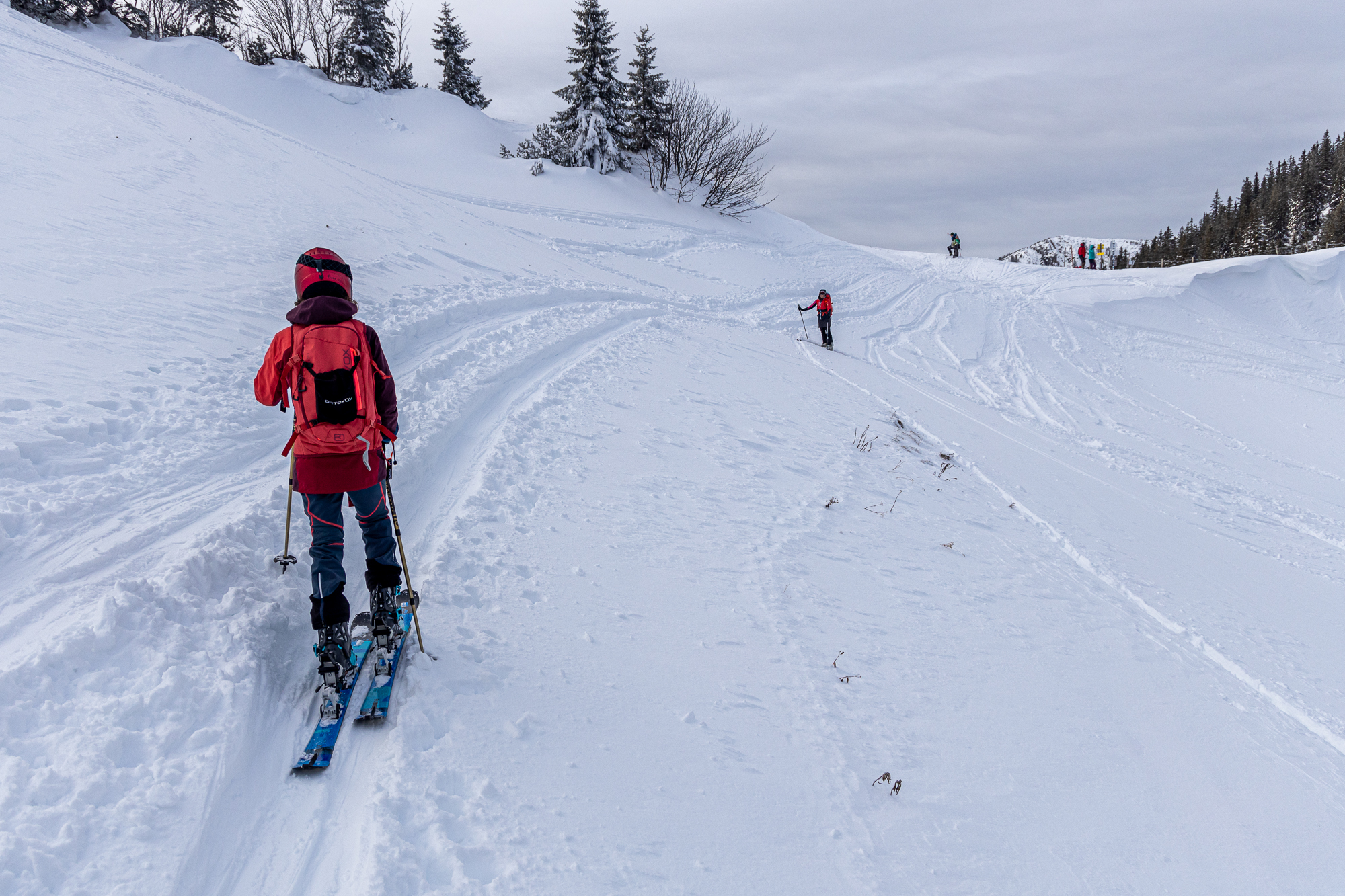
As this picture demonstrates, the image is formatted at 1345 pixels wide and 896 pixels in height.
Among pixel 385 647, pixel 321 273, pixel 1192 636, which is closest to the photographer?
pixel 321 273

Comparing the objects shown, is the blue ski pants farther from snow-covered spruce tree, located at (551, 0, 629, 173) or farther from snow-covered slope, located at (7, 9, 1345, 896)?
snow-covered spruce tree, located at (551, 0, 629, 173)

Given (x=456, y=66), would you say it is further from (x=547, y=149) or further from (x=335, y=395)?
(x=335, y=395)

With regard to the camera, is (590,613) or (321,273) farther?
(590,613)

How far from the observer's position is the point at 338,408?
3.28 m

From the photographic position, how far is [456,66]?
125 feet

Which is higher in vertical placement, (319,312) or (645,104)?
(645,104)

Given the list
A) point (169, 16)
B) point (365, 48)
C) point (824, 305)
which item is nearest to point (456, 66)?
point (365, 48)

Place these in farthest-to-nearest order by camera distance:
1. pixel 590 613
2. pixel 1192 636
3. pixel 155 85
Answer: pixel 155 85
pixel 1192 636
pixel 590 613

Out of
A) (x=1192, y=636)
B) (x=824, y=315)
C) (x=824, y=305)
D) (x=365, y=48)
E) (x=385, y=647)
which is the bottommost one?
(x=1192, y=636)

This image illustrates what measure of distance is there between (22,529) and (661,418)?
231 inches

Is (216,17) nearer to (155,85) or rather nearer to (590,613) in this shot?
(155,85)

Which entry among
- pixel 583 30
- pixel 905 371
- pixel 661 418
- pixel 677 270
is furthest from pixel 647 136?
pixel 661 418

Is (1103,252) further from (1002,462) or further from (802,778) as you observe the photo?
(802,778)

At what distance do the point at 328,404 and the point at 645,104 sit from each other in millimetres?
32687
